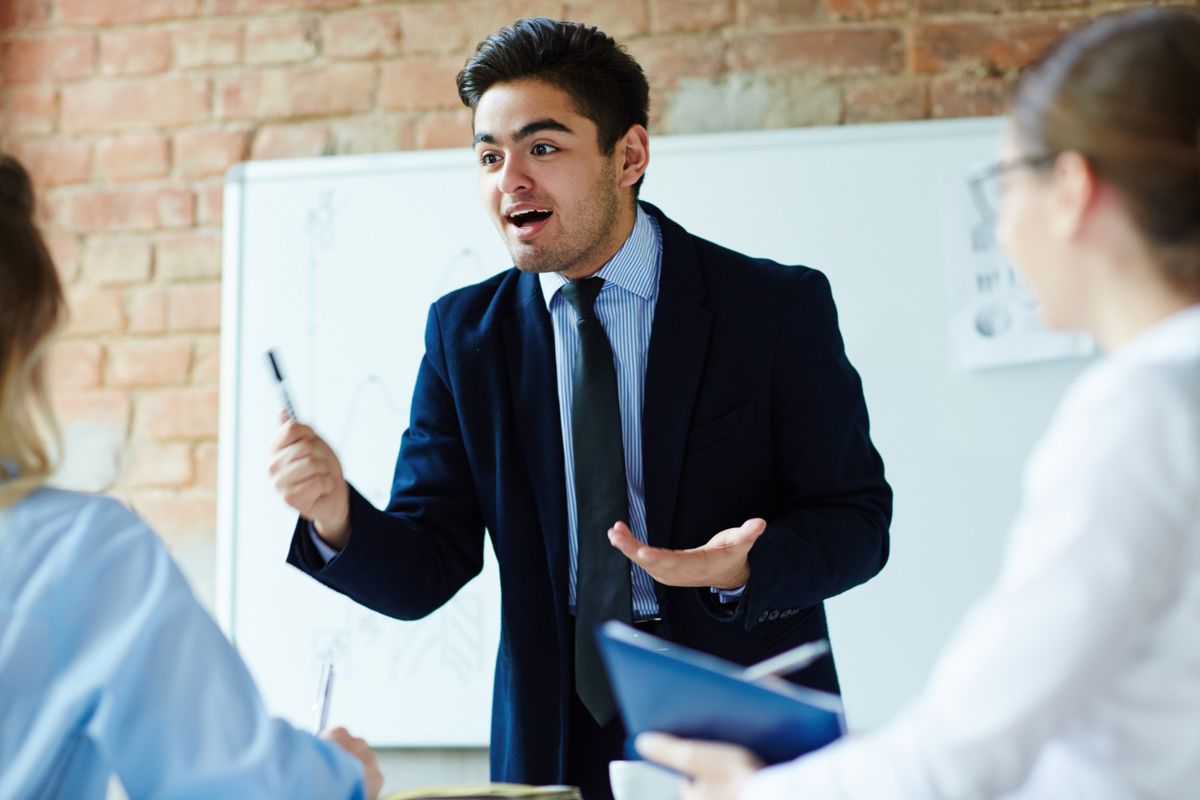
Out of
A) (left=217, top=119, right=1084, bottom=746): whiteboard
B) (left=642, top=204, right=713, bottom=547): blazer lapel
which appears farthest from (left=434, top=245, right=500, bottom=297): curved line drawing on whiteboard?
(left=642, top=204, right=713, bottom=547): blazer lapel

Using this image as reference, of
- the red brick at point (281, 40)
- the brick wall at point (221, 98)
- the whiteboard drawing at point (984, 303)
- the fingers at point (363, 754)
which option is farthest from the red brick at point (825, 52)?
the fingers at point (363, 754)

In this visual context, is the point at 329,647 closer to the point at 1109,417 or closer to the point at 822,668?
the point at 822,668

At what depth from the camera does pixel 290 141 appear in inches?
107

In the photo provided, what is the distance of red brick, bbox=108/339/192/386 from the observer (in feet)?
8.90

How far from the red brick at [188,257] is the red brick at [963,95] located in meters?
1.60

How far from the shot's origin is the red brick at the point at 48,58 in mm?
2822

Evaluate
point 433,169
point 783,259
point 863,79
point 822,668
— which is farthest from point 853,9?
point 822,668

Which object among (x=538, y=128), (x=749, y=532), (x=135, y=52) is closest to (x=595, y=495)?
(x=749, y=532)

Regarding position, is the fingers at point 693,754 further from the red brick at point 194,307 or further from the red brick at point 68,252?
the red brick at point 68,252

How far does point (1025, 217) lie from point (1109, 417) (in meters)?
0.20

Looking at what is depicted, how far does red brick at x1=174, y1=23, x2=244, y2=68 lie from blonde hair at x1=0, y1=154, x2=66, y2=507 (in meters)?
1.90

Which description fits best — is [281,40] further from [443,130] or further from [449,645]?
[449,645]

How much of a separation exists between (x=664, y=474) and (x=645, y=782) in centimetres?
58

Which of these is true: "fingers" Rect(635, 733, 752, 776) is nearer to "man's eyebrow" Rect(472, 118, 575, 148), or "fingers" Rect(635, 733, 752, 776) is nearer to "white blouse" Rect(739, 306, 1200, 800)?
"white blouse" Rect(739, 306, 1200, 800)
